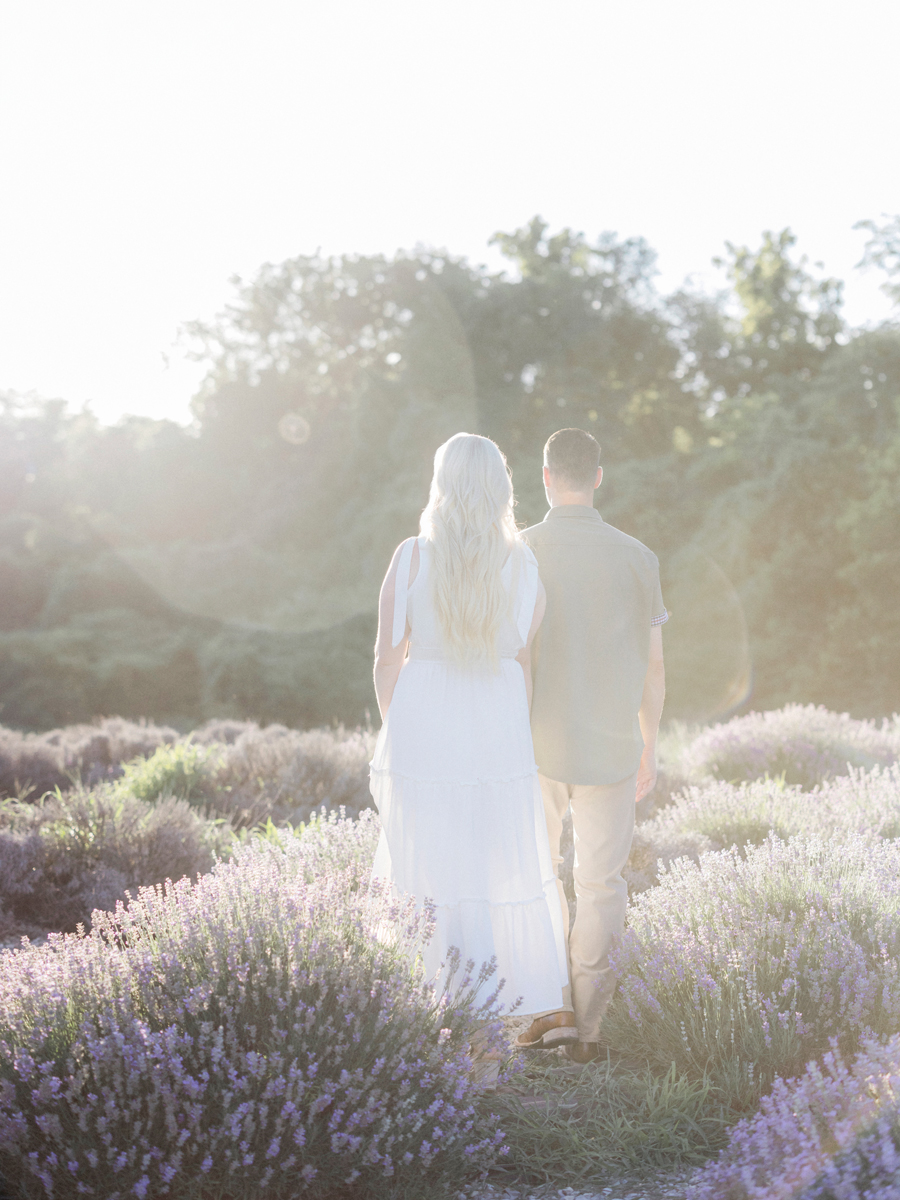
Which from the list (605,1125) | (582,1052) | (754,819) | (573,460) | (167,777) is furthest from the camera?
(167,777)

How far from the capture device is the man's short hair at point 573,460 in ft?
11.7

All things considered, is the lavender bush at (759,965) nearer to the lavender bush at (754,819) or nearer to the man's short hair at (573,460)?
the lavender bush at (754,819)

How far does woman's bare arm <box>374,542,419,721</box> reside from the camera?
10.5ft

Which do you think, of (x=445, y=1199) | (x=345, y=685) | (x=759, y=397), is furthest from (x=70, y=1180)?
(x=759, y=397)

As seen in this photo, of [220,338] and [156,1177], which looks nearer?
[156,1177]

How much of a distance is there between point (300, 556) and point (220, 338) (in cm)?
822

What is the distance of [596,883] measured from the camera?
3.51 meters

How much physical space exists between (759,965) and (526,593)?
144 centimetres

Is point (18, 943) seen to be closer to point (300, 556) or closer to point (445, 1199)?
point (445, 1199)

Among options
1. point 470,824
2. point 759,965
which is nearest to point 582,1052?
point 759,965

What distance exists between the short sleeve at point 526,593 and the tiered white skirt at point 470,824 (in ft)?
0.50

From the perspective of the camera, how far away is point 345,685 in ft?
66.3

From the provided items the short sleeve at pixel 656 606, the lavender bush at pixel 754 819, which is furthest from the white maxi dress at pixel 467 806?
the lavender bush at pixel 754 819

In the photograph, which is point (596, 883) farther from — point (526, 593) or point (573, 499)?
point (573, 499)
